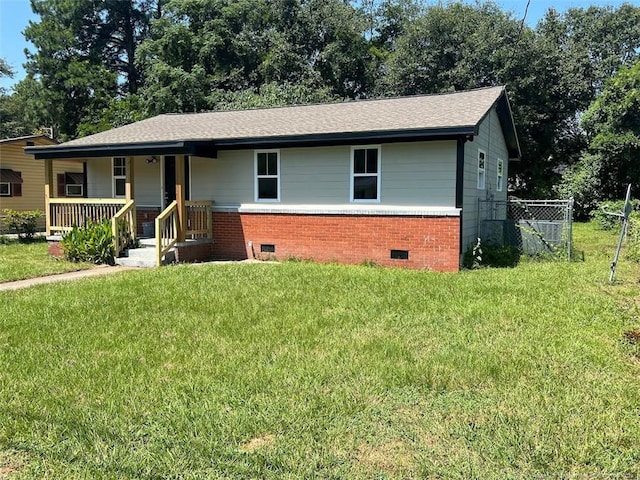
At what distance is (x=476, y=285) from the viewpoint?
29.2 ft

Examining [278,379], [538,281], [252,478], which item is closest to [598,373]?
[278,379]

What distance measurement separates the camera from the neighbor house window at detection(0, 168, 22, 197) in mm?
20573

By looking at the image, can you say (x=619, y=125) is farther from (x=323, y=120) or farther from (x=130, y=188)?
(x=130, y=188)

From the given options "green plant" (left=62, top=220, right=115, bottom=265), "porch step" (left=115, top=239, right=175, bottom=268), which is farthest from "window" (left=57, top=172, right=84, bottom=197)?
"porch step" (left=115, top=239, right=175, bottom=268)

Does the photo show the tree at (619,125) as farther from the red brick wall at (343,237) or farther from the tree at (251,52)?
the red brick wall at (343,237)

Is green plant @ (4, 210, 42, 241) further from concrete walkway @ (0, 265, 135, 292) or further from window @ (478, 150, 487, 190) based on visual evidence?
window @ (478, 150, 487, 190)

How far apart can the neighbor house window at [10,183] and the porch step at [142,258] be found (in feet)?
37.4

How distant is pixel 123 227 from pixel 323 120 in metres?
5.68

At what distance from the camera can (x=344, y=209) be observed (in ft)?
39.1

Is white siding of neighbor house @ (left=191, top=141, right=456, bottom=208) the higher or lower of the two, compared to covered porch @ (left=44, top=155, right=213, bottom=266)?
higher

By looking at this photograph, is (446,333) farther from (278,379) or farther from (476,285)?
(476,285)

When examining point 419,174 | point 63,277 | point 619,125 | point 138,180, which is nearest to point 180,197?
point 138,180

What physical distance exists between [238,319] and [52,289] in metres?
Result: 4.15

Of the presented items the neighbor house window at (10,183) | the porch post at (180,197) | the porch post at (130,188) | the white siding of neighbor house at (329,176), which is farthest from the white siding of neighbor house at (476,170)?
the neighbor house window at (10,183)
